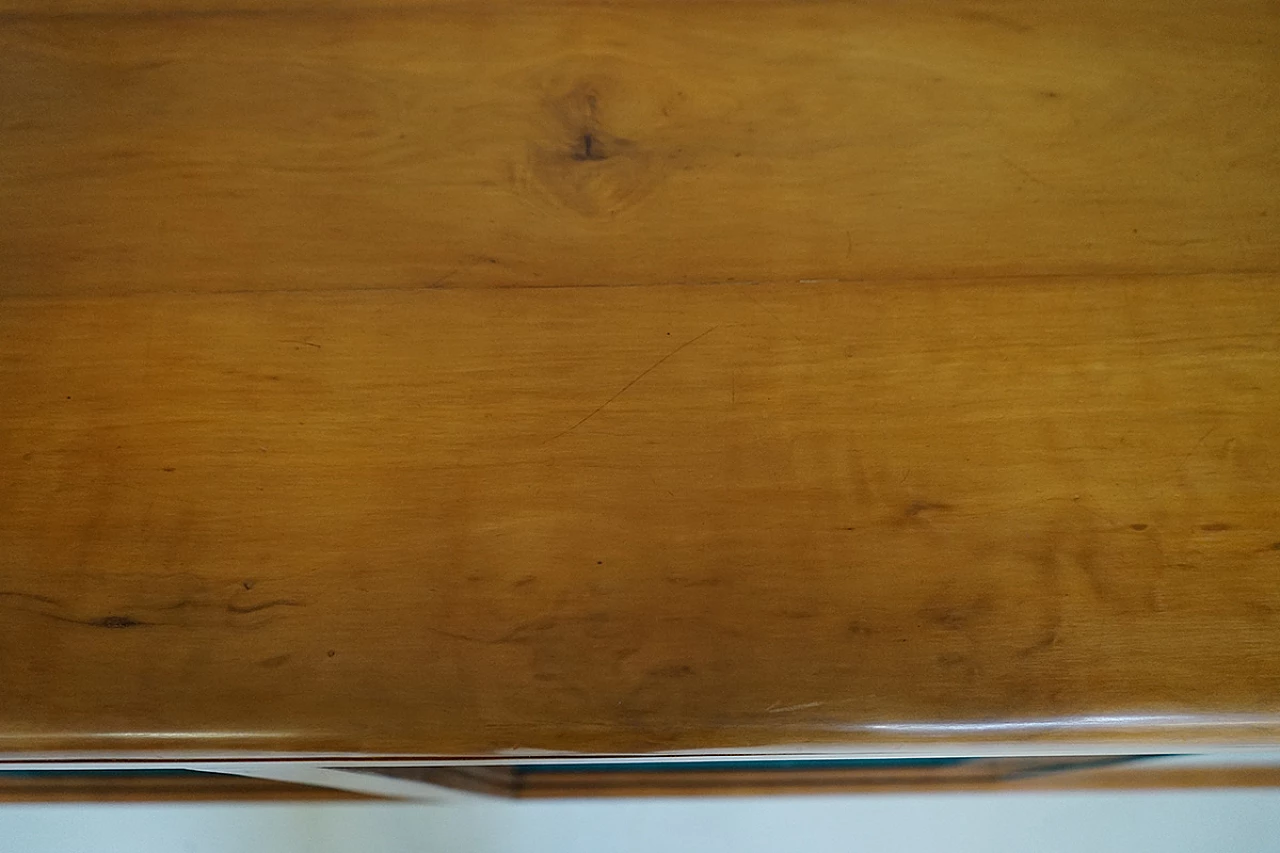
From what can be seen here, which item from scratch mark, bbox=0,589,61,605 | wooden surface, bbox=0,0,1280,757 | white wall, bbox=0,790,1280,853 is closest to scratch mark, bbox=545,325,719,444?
wooden surface, bbox=0,0,1280,757

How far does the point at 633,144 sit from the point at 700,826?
63cm

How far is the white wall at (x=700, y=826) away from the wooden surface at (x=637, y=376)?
0.49 m

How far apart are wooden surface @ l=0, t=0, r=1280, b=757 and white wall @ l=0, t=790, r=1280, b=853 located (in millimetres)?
489

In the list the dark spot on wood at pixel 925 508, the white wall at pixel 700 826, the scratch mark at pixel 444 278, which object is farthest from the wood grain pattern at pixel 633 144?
the white wall at pixel 700 826

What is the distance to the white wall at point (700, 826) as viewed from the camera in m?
0.81

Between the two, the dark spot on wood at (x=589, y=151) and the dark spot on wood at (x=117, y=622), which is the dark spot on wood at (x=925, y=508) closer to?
the dark spot on wood at (x=589, y=151)

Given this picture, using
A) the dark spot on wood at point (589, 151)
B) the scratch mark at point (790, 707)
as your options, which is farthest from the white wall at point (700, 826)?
the dark spot on wood at point (589, 151)

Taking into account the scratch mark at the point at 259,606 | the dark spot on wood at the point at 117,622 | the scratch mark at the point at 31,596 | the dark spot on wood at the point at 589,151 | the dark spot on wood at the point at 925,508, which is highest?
the dark spot on wood at the point at 589,151

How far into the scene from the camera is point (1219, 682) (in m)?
0.38

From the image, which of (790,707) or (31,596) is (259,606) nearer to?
(31,596)

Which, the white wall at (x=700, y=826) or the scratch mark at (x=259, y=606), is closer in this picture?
the scratch mark at (x=259, y=606)

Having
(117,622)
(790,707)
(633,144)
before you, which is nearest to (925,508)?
(790,707)

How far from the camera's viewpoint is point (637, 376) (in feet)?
1.38

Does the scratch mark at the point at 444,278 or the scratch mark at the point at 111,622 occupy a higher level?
the scratch mark at the point at 444,278
